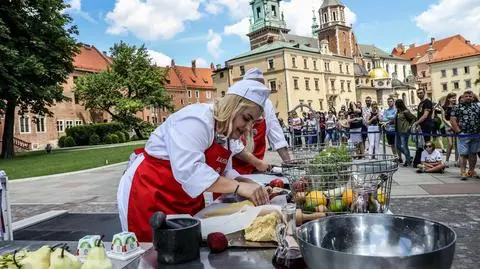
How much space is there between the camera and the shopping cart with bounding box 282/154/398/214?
1.87 meters

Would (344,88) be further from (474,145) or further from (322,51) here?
(474,145)

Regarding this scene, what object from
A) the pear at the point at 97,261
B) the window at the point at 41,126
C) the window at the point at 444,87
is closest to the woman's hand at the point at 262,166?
the pear at the point at 97,261

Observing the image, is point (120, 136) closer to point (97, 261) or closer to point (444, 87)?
point (97, 261)

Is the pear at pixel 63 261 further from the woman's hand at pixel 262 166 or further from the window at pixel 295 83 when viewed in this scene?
the window at pixel 295 83

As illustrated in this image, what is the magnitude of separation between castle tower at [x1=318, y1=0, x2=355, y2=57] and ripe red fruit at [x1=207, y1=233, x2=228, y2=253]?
301ft

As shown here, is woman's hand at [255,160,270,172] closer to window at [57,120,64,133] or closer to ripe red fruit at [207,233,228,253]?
ripe red fruit at [207,233,228,253]

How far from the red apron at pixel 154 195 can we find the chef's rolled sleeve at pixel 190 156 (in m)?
0.14

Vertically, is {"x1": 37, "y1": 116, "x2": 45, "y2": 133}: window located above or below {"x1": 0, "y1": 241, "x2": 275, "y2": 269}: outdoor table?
above

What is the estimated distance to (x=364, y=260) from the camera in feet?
3.68

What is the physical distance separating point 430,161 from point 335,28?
8465 cm

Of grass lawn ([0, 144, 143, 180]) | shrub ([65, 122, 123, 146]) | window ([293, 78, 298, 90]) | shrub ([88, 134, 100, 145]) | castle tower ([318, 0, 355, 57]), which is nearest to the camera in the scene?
grass lawn ([0, 144, 143, 180])

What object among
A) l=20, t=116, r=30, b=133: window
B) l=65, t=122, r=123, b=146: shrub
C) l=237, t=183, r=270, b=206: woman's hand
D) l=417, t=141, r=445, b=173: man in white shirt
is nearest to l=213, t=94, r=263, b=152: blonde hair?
l=237, t=183, r=270, b=206: woman's hand

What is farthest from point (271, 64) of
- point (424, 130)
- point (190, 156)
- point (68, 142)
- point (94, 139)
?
point (190, 156)

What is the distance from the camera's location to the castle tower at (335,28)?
297 ft
